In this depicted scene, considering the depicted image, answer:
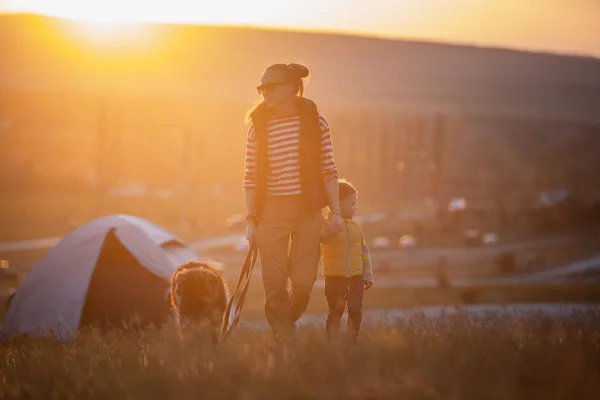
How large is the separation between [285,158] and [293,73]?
0.62m

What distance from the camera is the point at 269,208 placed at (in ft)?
22.0

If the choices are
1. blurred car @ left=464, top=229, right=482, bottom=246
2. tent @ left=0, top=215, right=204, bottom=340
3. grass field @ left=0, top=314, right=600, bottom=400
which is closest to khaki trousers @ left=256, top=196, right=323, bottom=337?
grass field @ left=0, top=314, right=600, bottom=400

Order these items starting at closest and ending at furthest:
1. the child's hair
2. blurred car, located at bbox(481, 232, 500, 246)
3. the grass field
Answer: the grass field, the child's hair, blurred car, located at bbox(481, 232, 500, 246)

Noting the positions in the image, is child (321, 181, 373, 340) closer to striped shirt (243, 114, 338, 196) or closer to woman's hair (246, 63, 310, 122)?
striped shirt (243, 114, 338, 196)

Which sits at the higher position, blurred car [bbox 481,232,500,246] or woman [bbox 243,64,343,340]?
blurred car [bbox 481,232,500,246]

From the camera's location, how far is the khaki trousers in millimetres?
6617

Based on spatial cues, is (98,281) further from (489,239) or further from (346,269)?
(489,239)

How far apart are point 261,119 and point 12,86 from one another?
82.5m

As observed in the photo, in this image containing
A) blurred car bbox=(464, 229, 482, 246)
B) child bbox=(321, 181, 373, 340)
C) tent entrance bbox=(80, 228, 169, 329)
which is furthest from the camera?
blurred car bbox=(464, 229, 482, 246)

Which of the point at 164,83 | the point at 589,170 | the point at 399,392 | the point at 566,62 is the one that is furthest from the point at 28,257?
the point at 566,62

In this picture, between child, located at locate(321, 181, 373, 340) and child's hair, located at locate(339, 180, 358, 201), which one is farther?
child's hair, located at locate(339, 180, 358, 201)

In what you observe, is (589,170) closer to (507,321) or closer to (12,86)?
(12,86)

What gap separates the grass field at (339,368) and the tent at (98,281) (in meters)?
4.11

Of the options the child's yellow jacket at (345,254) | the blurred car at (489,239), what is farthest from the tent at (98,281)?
the blurred car at (489,239)
